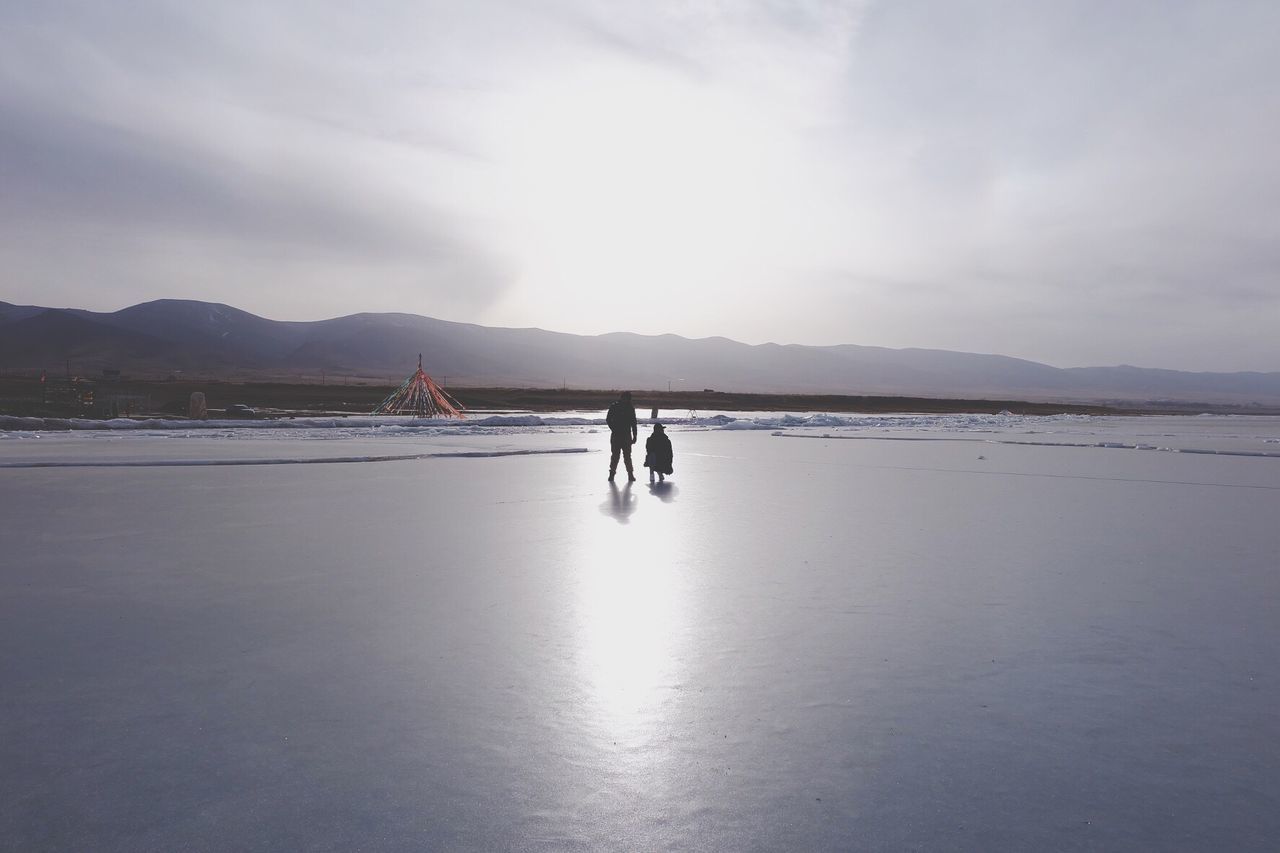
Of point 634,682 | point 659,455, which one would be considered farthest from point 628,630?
point 659,455

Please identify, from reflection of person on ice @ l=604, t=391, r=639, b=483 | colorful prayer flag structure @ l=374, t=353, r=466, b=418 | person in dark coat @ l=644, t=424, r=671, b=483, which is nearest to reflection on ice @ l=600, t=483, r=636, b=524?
reflection of person on ice @ l=604, t=391, r=639, b=483

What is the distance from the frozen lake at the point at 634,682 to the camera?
104 inches

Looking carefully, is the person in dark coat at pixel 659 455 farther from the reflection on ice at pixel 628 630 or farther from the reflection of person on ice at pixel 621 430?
the reflection on ice at pixel 628 630

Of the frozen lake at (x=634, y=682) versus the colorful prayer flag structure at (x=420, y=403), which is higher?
the colorful prayer flag structure at (x=420, y=403)

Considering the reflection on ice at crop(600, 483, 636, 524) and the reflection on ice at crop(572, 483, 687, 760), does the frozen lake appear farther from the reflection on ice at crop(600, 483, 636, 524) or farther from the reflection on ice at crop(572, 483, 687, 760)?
the reflection on ice at crop(600, 483, 636, 524)

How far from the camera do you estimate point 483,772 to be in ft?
9.52

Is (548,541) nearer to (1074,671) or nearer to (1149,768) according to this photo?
(1074,671)

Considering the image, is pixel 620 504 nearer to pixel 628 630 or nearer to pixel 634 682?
pixel 628 630

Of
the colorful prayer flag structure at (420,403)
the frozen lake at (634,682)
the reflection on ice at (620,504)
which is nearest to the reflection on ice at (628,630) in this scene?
the frozen lake at (634,682)

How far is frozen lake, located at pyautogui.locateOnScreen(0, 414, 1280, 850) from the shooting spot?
2.65m

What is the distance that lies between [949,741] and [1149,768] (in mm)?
710

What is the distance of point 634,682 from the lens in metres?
3.83

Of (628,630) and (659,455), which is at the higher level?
(659,455)

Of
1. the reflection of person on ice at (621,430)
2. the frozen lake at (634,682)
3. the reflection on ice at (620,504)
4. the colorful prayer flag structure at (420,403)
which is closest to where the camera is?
the frozen lake at (634,682)
